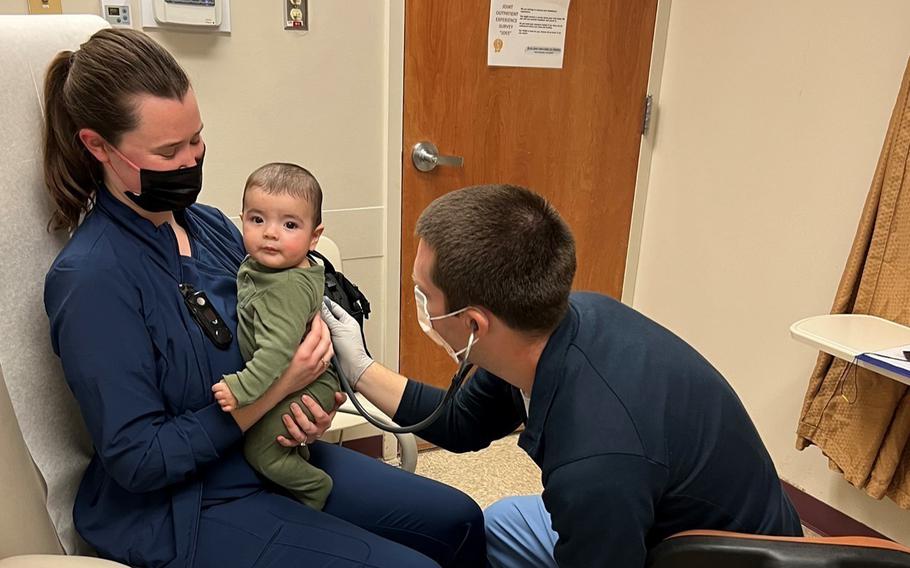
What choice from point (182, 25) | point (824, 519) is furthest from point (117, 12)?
point (824, 519)

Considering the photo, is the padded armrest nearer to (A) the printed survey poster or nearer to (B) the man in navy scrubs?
(B) the man in navy scrubs

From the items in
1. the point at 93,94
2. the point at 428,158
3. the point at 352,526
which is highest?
the point at 93,94

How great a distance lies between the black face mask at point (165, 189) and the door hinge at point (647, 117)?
189 cm

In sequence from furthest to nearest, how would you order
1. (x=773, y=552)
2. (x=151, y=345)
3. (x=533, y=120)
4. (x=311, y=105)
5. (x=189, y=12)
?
(x=533, y=120) → (x=311, y=105) → (x=189, y=12) → (x=151, y=345) → (x=773, y=552)

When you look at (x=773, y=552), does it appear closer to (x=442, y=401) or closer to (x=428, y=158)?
(x=442, y=401)

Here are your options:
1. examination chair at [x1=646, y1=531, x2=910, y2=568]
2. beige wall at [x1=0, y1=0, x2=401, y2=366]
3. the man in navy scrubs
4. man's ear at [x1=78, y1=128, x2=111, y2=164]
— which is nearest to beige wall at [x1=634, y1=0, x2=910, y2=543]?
beige wall at [x1=0, y1=0, x2=401, y2=366]

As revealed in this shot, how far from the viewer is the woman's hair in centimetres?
109

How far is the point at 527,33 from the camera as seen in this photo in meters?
2.32

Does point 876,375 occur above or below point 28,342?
below

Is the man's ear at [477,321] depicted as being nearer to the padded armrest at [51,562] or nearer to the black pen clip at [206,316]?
the black pen clip at [206,316]

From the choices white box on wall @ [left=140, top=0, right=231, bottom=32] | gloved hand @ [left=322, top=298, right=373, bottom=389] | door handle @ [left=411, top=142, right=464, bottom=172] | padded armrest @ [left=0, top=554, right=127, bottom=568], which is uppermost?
white box on wall @ [left=140, top=0, right=231, bottom=32]

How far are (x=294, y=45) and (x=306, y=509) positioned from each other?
51.0 inches

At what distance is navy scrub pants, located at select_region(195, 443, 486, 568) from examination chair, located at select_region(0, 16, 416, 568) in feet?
0.81

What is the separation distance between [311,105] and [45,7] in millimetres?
685
